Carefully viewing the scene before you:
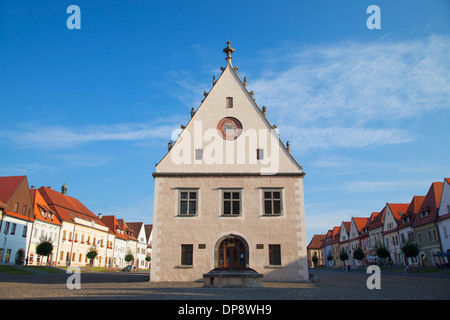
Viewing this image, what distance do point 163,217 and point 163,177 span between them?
9.35 ft

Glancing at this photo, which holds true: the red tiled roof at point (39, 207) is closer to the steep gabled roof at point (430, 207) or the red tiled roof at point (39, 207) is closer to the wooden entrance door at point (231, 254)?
the wooden entrance door at point (231, 254)

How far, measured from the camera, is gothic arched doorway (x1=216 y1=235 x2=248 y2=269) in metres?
23.5

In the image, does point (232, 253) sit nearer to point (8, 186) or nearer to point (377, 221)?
point (8, 186)

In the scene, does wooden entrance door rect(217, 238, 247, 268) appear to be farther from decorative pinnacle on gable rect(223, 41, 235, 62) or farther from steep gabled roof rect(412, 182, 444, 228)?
steep gabled roof rect(412, 182, 444, 228)

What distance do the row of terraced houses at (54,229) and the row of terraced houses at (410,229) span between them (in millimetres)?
49447

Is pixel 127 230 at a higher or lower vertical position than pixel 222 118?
lower

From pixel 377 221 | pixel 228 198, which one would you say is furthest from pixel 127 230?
pixel 228 198

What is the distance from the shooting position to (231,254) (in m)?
23.6

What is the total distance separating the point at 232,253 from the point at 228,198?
3772 mm

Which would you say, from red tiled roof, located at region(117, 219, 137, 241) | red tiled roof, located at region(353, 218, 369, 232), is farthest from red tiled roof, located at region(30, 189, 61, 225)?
red tiled roof, located at region(353, 218, 369, 232)
